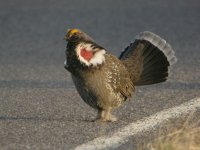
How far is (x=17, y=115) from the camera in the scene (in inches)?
333

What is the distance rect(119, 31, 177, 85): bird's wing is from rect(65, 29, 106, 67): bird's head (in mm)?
807

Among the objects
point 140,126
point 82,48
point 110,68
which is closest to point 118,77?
point 110,68

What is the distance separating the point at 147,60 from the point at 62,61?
3.13 metres

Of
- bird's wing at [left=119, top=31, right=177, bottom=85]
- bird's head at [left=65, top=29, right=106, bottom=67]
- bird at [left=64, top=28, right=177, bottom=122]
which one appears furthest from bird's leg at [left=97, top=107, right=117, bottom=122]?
bird's wing at [left=119, top=31, right=177, bottom=85]

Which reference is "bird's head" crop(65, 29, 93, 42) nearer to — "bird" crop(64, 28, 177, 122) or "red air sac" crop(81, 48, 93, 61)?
"bird" crop(64, 28, 177, 122)

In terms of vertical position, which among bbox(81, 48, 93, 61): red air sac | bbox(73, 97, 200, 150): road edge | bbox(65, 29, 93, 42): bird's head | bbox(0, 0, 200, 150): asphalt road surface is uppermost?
bbox(65, 29, 93, 42): bird's head

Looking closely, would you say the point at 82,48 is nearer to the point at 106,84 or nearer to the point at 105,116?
the point at 106,84

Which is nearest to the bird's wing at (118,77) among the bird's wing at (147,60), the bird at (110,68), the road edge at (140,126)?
the bird at (110,68)

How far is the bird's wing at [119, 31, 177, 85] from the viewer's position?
28.9ft

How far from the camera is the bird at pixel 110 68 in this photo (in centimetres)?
793

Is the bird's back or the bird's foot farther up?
the bird's back

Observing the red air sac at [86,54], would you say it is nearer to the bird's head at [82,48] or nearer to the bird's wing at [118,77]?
the bird's head at [82,48]

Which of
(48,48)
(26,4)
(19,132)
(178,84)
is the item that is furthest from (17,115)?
(26,4)

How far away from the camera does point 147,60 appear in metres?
8.90
